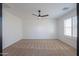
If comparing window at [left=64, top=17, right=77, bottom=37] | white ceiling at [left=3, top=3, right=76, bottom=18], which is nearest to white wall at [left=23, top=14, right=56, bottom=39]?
white ceiling at [left=3, top=3, right=76, bottom=18]

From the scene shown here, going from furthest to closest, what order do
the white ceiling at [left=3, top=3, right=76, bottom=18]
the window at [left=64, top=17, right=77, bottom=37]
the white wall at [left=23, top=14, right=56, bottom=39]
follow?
the white wall at [left=23, top=14, right=56, bottom=39]
the white ceiling at [left=3, top=3, right=76, bottom=18]
the window at [left=64, top=17, right=77, bottom=37]

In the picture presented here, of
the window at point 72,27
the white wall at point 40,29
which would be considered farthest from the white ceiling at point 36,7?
the white wall at point 40,29

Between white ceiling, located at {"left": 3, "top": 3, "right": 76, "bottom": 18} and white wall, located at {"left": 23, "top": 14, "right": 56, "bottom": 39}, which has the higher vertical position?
white ceiling, located at {"left": 3, "top": 3, "right": 76, "bottom": 18}

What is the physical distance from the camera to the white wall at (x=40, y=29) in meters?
4.52

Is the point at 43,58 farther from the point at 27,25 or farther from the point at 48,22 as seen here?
the point at 27,25

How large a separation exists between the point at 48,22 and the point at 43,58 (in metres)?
3.83

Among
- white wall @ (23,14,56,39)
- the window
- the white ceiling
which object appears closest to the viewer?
the window

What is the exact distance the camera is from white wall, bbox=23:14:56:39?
4.52 m

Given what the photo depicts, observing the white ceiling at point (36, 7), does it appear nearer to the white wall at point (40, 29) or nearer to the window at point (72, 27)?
the window at point (72, 27)

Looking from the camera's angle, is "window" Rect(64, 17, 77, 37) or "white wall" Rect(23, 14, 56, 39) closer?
"window" Rect(64, 17, 77, 37)

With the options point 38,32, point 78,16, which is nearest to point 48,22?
point 38,32

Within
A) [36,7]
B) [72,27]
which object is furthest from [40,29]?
[72,27]

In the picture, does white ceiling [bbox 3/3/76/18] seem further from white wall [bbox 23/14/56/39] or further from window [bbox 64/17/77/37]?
white wall [bbox 23/14/56/39]

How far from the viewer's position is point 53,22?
5117 mm
